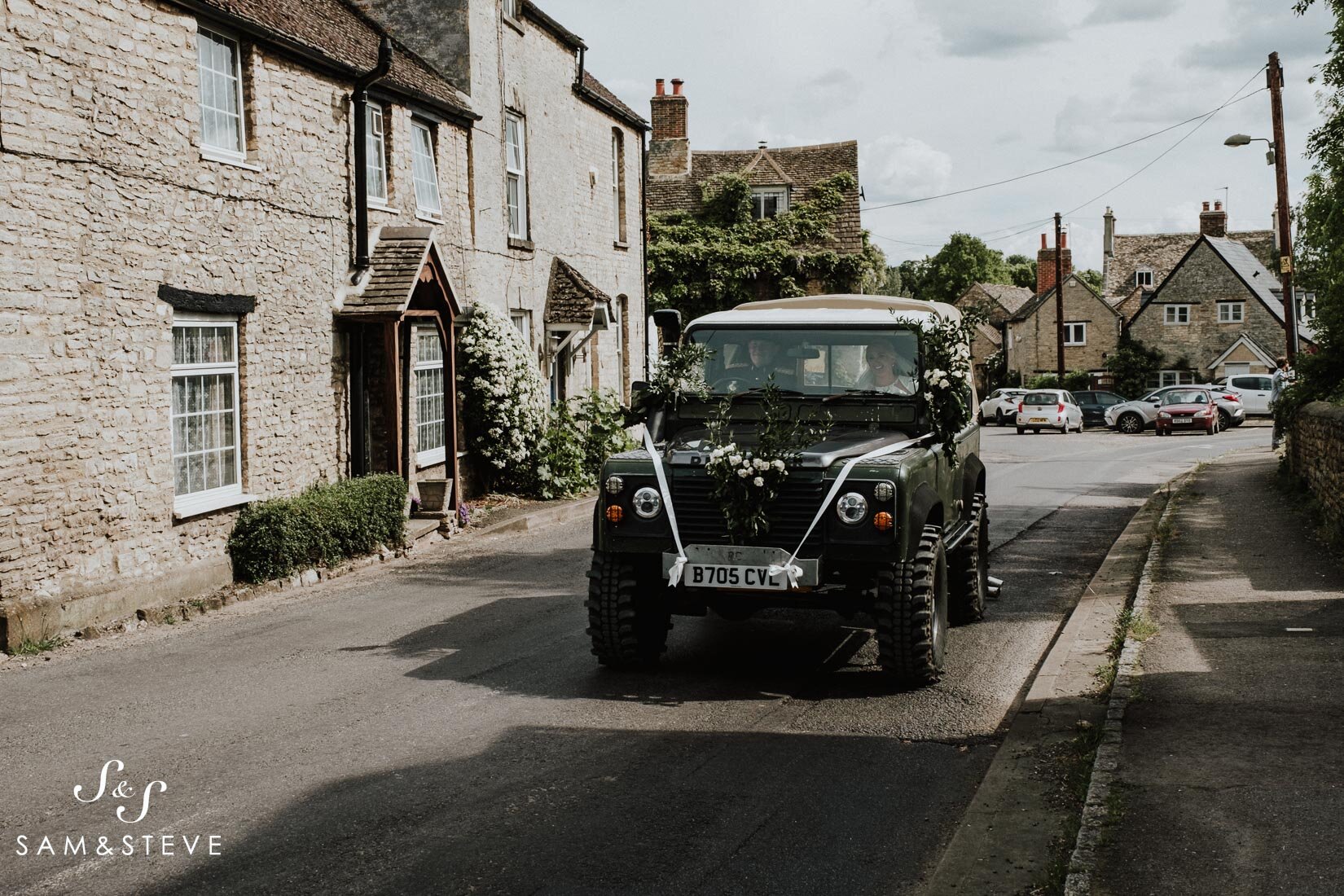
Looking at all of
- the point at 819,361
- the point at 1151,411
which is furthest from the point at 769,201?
the point at 819,361

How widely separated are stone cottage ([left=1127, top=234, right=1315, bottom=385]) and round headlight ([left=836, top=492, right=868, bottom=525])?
59291 millimetres

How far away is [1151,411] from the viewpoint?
45250mm

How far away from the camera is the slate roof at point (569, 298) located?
2295 centimetres

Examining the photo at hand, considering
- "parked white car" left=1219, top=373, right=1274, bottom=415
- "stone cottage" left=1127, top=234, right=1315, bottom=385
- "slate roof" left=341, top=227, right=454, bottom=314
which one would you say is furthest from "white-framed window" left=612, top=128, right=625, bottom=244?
"stone cottage" left=1127, top=234, right=1315, bottom=385

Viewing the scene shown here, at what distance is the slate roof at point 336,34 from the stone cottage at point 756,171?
24.7 m

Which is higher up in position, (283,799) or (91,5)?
(91,5)

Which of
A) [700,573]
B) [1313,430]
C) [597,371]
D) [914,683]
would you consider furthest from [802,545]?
[597,371]

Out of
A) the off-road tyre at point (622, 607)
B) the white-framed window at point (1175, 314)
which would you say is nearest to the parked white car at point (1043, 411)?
the white-framed window at point (1175, 314)

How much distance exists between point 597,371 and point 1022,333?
49.1 metres

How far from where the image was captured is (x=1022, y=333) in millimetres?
70250

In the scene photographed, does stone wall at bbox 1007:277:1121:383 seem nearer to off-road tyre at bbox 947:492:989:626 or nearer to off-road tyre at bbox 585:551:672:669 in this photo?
off-road tyre at bbox 947:492:989:626

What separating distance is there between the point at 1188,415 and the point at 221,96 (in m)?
37.3

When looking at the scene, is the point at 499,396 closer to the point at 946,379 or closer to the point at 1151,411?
the point at 946,379

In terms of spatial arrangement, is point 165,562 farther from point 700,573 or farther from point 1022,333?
point 1022,333
